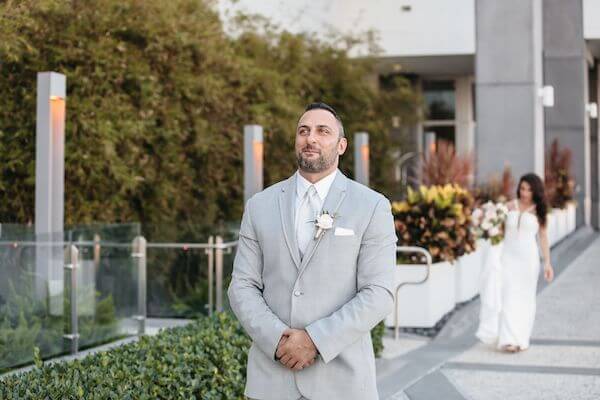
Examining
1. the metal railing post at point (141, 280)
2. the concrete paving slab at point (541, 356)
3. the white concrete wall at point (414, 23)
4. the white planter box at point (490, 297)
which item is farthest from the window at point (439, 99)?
the metal railing post at point (141, 280)

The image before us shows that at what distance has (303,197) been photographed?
3531 millimetres

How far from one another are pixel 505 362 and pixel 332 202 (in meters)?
5.14

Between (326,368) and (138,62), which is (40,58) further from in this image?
(326,368)

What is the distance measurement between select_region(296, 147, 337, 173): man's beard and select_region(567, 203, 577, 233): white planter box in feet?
62.8

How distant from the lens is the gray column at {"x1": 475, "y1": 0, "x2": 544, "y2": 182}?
1636cm

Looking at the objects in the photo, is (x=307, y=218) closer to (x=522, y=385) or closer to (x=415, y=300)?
(x=522, y=385)

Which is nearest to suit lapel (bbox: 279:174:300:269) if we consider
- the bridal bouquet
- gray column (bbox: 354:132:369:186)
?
the bridal bouquet

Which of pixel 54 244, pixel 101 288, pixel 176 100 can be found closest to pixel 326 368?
pixel 54 244

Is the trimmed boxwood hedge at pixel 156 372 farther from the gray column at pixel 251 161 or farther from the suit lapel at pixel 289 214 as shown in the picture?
the gray column at pixel 251 161

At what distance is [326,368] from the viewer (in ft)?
11.0

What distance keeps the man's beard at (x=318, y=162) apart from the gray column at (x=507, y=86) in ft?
44.3

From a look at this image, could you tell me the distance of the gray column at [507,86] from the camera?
53.7 feet

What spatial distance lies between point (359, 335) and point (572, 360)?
5.37 m

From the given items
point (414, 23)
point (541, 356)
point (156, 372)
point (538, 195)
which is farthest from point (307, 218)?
point (414, 23)
